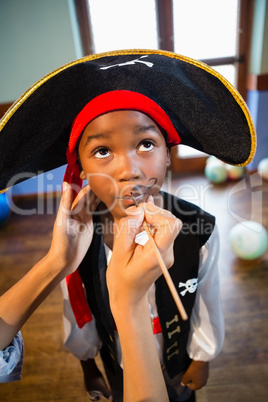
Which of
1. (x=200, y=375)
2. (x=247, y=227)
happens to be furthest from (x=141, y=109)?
(x=247, y=227)

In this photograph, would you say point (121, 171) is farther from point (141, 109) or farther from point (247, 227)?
point (247, 227)

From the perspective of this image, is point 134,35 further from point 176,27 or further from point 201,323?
point 201,323

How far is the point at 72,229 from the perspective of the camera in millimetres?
775

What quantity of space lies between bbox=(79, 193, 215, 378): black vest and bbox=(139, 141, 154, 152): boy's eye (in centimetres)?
28

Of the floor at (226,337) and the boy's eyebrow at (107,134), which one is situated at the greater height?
the boy's eyebrow at (107,134)

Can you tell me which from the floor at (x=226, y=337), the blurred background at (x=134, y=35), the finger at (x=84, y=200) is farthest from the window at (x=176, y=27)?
the finger at (x=84, y=200)

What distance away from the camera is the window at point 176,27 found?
9.59 ft

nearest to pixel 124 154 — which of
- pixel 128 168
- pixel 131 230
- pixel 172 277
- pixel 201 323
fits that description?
pixel 128 168

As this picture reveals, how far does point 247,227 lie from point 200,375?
1.30 m

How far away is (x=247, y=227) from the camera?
2.04 m

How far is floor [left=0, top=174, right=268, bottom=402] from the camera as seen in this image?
4.44 feet

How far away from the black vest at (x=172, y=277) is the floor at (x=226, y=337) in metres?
0.66

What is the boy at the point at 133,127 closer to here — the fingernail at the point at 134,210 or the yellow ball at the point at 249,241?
the fingernail at the point at 134,210

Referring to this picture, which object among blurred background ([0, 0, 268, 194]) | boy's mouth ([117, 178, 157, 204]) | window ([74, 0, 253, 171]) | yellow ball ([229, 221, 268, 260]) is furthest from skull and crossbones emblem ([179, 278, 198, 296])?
window ([74, 0, 253, 171])
